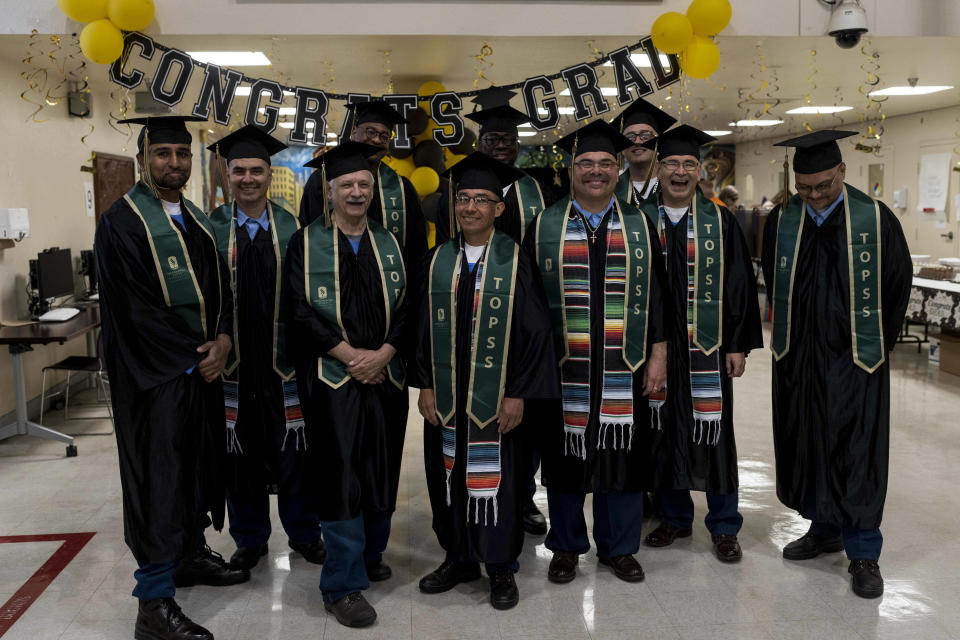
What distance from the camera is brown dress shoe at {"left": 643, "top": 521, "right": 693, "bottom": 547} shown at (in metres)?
3.71

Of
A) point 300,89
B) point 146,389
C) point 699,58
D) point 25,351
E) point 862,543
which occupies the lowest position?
point 862,543

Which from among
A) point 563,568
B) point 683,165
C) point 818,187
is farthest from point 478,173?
point 563,568

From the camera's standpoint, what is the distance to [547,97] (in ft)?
14.9

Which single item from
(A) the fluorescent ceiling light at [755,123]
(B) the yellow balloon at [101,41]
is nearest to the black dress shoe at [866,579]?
(B) the yellow balloon at [101,41]

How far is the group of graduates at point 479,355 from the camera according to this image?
293cm

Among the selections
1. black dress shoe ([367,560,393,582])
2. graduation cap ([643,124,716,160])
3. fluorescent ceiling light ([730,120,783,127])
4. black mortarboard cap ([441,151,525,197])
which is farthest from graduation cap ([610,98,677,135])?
fluorescent ceiling light ([730,120,783,127])

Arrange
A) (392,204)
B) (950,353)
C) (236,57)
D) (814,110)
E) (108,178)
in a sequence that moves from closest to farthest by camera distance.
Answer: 1. (392,204)
2. (236,57)
3. (950,353)
4. (108,178)
5. (814,110)

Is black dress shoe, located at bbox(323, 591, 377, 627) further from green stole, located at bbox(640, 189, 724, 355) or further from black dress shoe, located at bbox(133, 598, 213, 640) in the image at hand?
green stole, located at bbox(640, 189, 724, 355)

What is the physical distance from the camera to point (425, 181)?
6312 millimetres

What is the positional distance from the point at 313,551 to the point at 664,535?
5.20 ft

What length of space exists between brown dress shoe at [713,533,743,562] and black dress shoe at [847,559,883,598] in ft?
1.50

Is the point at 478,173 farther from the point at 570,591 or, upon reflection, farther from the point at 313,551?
the point at 313,551

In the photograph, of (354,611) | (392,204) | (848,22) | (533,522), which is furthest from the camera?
(848,22)

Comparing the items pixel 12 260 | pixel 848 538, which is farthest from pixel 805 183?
pixel 12 260
